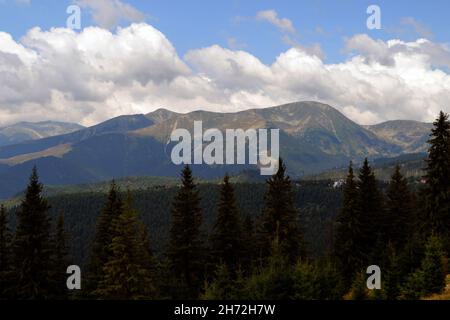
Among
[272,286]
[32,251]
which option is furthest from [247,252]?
[32,251]

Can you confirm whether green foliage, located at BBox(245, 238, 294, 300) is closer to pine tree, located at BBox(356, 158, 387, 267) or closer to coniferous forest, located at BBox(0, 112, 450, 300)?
coniferous forest, located at BBox(0, 112, 450, 300)

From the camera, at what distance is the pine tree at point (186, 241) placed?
1841 inches

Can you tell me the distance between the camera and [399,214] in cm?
5534

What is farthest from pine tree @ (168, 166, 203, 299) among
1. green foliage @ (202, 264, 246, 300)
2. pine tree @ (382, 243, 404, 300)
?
pine tree @ (382, 243, 404, 300)

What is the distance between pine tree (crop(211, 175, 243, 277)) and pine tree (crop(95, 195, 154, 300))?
33.9 ft

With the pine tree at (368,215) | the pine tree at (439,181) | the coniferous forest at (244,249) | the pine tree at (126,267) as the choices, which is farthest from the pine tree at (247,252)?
the pine tree at (439,181)

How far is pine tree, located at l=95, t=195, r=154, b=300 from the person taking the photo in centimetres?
3801

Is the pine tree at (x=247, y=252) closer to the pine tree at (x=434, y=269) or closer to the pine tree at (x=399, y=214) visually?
the pine tree at (x=399, y=214)

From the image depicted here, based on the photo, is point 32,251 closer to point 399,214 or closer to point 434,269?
point 434,269

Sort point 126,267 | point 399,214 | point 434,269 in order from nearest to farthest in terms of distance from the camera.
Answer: point 434,269, point 126,267, point 399,214

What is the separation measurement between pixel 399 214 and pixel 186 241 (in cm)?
2427

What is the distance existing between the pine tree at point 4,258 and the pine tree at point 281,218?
901 inches
